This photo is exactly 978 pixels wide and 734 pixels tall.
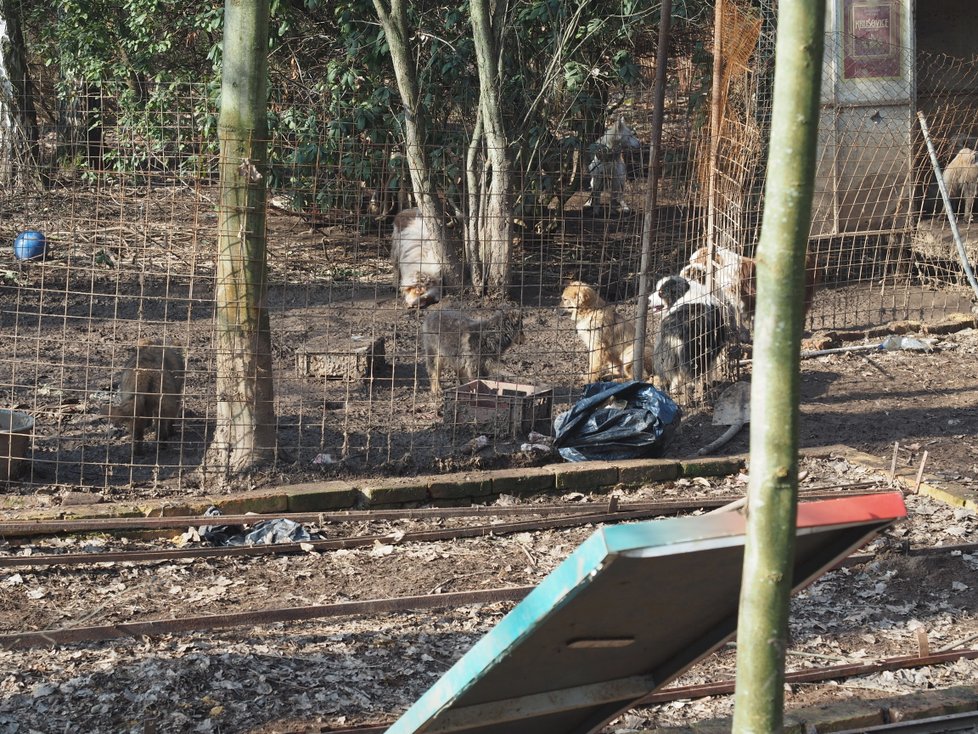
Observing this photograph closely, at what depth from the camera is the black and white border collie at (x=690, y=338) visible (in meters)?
9.01

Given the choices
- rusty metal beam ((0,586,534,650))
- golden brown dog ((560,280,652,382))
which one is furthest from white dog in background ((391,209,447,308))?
rusty metal beam ((0,586,534,650))

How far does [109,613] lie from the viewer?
17.1 ft

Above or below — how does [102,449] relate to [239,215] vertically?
below

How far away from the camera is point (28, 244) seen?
11.9 meters

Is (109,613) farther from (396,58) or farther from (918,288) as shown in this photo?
(918,288)

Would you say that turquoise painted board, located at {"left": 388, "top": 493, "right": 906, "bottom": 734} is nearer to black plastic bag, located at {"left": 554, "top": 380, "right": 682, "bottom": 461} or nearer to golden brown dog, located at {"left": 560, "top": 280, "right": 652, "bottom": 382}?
black plastic bag, located at {"left": 554, "top": 380, "right": 682, "bottom": 461}

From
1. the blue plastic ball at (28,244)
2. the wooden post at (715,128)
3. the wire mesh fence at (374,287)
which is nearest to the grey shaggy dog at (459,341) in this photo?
the wire mesh fence at (374,287)

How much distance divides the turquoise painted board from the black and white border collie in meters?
6.36

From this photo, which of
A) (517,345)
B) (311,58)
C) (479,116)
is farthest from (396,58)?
(517,345)

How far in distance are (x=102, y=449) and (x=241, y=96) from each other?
9.60 ft

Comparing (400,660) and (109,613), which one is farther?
(109,613)

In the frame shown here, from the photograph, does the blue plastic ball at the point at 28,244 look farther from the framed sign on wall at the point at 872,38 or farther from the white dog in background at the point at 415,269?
the framed sign on wall at the point at 872,38

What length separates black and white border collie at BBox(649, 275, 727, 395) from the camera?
901cm

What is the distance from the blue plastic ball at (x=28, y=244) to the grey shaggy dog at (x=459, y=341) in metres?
5.29
